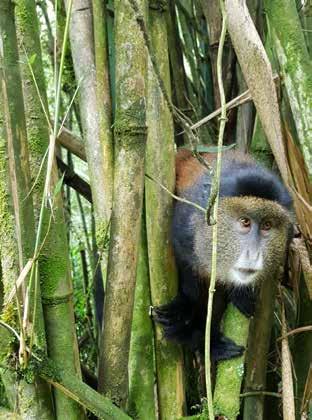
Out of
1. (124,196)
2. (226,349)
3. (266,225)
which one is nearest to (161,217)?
(124,196)

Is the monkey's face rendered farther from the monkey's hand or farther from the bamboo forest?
the monkey's hand

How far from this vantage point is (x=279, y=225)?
259 cm

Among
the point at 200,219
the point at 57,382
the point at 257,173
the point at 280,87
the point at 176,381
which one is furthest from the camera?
the point at 200,219

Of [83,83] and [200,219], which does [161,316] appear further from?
[83,83]

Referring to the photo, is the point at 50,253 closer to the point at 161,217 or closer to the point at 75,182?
the point at 161,217

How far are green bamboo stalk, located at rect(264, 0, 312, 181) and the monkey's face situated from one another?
545 mm

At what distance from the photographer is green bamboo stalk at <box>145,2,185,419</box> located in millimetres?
2082

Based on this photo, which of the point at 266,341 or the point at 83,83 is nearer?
the point at 83,83

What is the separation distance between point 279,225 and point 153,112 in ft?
2.53

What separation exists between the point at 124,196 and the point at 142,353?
1.74 ft

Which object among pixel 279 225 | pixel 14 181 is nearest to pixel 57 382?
pixel 14 181

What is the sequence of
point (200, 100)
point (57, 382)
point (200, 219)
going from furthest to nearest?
point (200, 100)
point (200, 219)
point (57, 382)

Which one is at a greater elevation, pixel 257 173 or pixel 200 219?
pixel 257 173

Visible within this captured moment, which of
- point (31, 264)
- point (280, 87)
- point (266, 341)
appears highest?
point (280, 87)
